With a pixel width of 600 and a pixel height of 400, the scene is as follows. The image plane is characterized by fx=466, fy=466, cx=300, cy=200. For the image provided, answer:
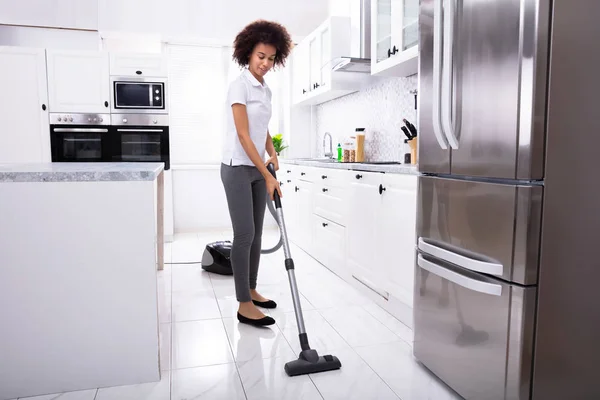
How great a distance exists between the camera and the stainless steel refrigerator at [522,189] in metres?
1.32

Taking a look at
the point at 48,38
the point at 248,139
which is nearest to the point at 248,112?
the point at 248,139

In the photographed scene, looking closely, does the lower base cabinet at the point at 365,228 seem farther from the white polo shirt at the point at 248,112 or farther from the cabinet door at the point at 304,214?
the white polo shirt at the point at 248,112

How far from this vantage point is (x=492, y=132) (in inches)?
57.1

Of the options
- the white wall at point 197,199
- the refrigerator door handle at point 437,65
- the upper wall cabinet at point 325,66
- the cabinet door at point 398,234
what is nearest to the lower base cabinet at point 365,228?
the cabinet door at point 398,234

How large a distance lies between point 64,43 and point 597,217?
479 cm

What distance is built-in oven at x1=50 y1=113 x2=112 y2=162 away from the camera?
4.40 m

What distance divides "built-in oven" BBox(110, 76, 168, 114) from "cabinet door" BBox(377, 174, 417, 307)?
116 inches

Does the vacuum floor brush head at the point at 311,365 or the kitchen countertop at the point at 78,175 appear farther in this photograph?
the vacuum floor brush head at the point at 311,365

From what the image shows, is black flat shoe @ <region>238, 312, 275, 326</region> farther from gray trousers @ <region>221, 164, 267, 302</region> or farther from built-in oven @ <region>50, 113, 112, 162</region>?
built-in oven @ <region>50, 113, 112, 162</region>

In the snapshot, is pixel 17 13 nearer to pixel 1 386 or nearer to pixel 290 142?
pixel 290 142

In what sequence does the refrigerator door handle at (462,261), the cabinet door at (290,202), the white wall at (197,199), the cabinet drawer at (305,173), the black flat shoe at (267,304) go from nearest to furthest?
1. the refrigerator door handle at (462,261)
2. the black flat shoe at (267,304)
3. the cabinet drawer at (305,173)
4. the cabinet door at (290,202)
5. the white wall at (197,199)

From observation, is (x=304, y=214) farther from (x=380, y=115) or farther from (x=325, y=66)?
(x=325, y=66)

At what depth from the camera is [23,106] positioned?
4316 millimetres

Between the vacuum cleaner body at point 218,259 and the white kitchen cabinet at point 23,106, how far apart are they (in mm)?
2105
